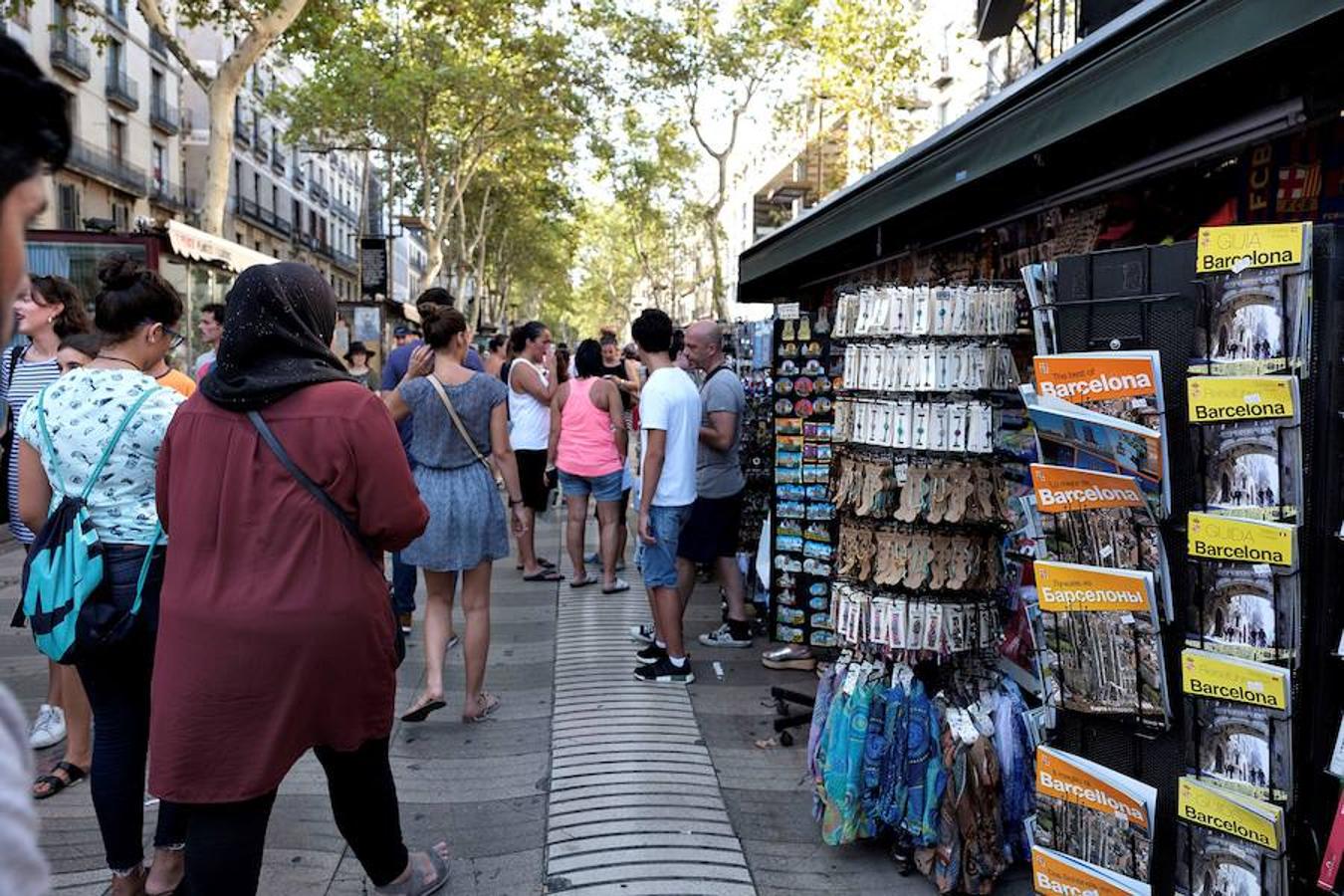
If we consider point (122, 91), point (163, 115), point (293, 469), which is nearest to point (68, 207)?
point (122, 91)

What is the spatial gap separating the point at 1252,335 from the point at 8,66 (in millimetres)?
2468

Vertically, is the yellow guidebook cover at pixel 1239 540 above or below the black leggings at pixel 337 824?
above

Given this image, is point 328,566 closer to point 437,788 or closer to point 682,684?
point 437,788

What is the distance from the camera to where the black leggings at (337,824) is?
8.32 ft

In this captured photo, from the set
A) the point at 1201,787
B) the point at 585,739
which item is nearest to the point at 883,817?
the point at 1201,787

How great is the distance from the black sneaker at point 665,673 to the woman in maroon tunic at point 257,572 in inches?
120

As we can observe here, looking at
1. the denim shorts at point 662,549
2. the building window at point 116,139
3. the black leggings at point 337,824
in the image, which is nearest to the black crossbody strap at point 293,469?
the black leggings at point 337,824

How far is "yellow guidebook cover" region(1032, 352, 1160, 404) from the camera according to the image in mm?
2580

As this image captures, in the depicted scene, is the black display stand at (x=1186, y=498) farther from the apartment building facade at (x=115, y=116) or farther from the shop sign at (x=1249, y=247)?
the apartment building facade at (x=115, y=116)

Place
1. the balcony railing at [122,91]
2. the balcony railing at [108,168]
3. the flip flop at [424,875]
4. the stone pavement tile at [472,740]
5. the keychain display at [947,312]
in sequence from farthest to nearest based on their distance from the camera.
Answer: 1. the balcony railing at [122,91]
2. the balcony railing at [108,168]
3. the stone pavement tile at [472,740]
4. the keychain display at [947,312]
5. the flip flop at [424,875]

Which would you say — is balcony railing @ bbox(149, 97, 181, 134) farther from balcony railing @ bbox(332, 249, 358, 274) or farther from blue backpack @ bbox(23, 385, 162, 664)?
blue backpack @ bbox(23, 385, 162, 664)

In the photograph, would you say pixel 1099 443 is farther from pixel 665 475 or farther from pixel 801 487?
pixel 801 487

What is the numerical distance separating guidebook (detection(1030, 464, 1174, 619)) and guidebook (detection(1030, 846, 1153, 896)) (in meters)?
0.74

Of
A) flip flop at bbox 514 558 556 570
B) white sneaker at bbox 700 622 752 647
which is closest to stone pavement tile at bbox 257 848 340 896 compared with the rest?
white sneaker at bbox 700 622 752 647
